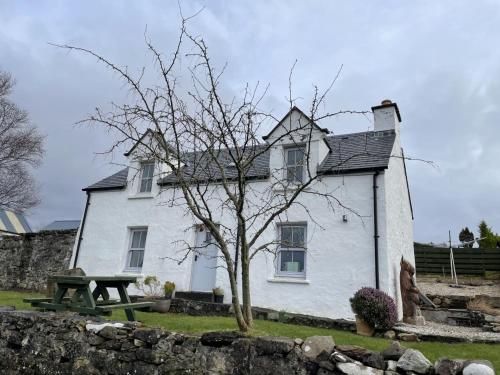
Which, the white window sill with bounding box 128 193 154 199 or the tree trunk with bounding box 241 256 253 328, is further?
the white window sill with bounding box 128 193 154 199

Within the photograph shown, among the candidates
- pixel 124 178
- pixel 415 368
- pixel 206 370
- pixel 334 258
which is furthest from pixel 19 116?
pixel 415 368

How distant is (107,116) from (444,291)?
14769 millimetres

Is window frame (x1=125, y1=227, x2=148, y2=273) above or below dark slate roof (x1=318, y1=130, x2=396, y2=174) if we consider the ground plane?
below

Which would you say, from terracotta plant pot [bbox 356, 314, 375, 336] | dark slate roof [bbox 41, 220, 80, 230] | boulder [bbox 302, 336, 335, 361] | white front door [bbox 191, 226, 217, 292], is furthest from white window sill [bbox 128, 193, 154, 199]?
dark slate roof [bbox 41, 220, 80, 230]

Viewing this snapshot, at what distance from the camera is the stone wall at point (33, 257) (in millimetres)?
14656

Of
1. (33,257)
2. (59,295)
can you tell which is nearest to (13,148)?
(33,257)

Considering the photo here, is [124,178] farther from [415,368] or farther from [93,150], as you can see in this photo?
[415,368]

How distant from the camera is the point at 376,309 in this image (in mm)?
7707

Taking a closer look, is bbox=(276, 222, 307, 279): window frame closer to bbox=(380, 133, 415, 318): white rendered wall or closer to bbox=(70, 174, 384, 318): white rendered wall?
bbox=(70, 174, 384, 318): white rendered wall

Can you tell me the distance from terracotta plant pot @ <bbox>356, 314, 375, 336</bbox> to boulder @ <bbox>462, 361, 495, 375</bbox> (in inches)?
189

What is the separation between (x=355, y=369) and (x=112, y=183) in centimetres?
1302

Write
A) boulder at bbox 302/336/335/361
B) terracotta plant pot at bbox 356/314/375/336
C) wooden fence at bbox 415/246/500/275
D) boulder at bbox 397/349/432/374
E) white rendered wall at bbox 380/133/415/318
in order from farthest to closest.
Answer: wooden fence at bbox 415/246/500/275 < white rendered wall at bbox 380/133/415/318 < terracotta plant pot at bbox 356/314/375/336 < boulder at bbox 302/336/335/361 < boulder at bbox 397/349/432/374

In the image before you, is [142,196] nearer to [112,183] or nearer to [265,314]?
[112,183]

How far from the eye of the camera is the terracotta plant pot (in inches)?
308
